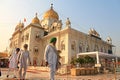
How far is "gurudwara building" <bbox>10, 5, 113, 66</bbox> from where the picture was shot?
2789 cm

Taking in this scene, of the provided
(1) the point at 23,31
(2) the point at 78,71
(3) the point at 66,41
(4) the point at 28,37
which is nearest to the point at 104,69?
(2) the point at 78,71

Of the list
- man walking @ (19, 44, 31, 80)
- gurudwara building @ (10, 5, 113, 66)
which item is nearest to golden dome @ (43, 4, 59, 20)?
gurudwara building @ (10, 5, 113, 66)

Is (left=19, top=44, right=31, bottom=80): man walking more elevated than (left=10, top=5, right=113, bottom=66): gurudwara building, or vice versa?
(left=10, top=5, right=113, bottom=66): gurudwara building

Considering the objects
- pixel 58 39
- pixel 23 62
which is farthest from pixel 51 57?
pixel 58 39

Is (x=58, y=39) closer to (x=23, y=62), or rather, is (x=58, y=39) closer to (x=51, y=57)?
(x=23, y=62)

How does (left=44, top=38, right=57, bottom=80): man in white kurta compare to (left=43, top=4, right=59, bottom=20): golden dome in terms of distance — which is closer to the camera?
(left=44, top=38, right=57, bottom=80): man in white kurta

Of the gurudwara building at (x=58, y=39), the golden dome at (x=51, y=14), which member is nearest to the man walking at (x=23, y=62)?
the gurudwara building at (x=58, y=39)

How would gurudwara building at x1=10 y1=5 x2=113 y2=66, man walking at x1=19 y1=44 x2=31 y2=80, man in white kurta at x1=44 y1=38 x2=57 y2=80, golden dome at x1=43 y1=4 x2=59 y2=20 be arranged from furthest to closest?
golden dome at x1=43 y1=4 x2=59 y2=20 < gurudwara building at x1=10 y1=5 x2=113 y2=66 < man walking at x1=19 y1=44 x2=31 y2=80 < man in white kurta at x1=44 y1=38 x2=57 y2=80

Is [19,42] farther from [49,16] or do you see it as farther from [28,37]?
[49,16]

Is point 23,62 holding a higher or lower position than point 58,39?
lower

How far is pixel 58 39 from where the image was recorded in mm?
29984

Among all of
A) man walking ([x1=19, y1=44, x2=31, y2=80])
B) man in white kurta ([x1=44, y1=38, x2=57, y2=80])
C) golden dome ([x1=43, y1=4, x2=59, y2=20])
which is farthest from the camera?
golden dome ([x1=43, y1=4, x2=59, y2=20])

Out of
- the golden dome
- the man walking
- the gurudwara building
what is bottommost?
the man walking

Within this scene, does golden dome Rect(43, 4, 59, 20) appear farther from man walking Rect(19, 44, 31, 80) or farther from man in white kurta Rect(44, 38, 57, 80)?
man in white kurta Rect(44, 38, 57, 80)
